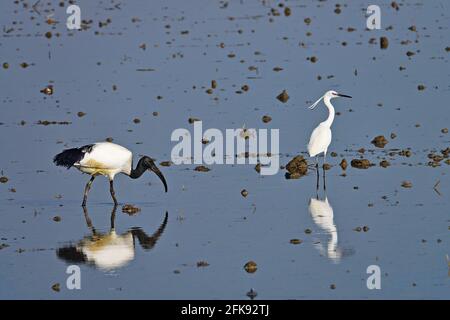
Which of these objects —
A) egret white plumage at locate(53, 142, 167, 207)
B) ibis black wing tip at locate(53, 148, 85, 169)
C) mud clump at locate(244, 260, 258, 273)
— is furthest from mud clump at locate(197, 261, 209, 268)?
ibis black wing tip at locate(53, 148, 85, 169)

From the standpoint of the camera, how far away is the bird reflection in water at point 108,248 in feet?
45.4

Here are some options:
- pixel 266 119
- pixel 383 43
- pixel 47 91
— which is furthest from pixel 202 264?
pixel 383 43

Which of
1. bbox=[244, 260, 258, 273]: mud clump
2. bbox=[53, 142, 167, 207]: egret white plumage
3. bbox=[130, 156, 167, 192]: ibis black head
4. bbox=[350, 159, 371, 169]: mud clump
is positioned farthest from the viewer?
bbox=[350, 159, 371, 169]: mud clump

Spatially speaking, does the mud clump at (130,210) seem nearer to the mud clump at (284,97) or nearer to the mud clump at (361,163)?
the mud clump at (361,163)

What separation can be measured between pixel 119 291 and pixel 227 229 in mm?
2671

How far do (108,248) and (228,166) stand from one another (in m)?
4.58

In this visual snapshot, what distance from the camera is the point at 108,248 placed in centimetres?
1437

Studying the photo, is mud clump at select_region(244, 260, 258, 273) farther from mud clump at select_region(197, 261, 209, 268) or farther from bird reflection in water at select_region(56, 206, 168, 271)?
bird reflection in water at select_region(56, 206, 168, 271)

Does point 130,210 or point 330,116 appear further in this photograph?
point 330,116

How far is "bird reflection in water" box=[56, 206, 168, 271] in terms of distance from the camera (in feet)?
45.4

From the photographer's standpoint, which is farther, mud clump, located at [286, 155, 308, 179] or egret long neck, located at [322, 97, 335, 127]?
egret long neck, located at [322, 97, 335, 127]

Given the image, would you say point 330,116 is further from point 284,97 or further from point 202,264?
point 202,264

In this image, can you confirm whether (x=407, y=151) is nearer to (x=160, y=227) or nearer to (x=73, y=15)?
(x=160, y=227)

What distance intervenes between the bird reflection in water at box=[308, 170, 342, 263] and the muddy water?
0.11 ft
